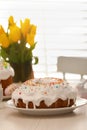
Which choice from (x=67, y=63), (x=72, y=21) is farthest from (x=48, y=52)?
(x=67, y=63)

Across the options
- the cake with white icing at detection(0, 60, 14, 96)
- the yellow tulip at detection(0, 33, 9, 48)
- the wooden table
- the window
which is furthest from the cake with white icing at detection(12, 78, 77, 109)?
the window

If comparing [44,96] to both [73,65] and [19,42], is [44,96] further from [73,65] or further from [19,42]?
[73,65]

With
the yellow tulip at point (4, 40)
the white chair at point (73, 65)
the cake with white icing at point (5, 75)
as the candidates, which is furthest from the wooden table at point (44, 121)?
the white chair at point (73, 65)

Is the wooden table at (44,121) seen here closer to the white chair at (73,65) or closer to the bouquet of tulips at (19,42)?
the bouquet of tulips at (19,42)

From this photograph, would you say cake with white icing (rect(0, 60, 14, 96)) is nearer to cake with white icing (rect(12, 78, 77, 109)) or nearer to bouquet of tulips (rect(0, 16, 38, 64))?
bouquet of tulips (rect(0, 16, 38, 64))

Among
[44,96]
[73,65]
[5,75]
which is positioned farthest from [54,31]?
[44,96]

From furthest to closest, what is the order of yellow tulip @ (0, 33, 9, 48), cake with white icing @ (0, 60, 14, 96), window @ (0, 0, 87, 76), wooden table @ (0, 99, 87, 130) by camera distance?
window @ (0, 0, 87, 76)
yellow tulip @ (0, 33, 9, 48)
cake with white icing @ (0, 60, 14, 96)
wooden table @ (0, 99, 87, 130)

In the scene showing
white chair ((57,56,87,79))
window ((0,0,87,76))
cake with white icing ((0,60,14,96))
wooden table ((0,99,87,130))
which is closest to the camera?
wooden table ((0,99,87,130))
